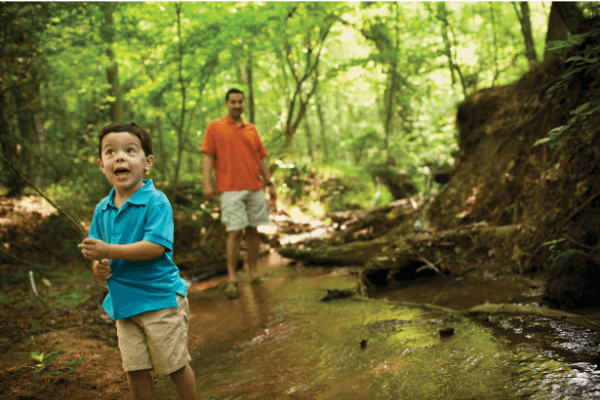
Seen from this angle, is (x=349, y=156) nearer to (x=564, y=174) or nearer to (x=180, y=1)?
(x=180, y=1)

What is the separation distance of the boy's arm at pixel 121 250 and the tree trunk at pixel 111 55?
6.33m

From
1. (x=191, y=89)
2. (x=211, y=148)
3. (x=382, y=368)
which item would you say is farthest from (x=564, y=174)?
(x=191, y=89)

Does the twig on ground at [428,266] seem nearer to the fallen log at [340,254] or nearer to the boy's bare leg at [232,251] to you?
the fallen log at [340,254]

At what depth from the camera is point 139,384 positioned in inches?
79.6

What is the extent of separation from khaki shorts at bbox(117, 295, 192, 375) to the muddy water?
43cm

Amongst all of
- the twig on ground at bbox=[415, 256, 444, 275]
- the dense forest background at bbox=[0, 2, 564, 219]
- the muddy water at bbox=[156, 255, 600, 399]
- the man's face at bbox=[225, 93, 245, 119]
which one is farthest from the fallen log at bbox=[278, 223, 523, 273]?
the man's face at bbox=[225, 93, 245, 119]

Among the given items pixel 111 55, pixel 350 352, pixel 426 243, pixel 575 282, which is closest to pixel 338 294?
pixel 426 243

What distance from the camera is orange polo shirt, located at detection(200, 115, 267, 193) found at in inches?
209

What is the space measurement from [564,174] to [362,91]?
2230cm

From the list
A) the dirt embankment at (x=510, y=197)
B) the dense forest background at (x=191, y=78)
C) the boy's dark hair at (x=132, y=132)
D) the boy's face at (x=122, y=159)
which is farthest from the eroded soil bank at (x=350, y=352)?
the dense forest background at (x=191, y=78)

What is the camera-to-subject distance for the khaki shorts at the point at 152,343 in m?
1.98

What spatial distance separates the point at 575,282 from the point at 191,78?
6.35m

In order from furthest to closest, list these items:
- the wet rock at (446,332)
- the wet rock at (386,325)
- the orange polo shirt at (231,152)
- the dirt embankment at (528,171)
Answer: the orange polo shirt at (231,152)
the dirt embankment at (528,171)
the wet rock at (386,325)
the wet rock at (446,332)

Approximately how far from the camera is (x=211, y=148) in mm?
5332
